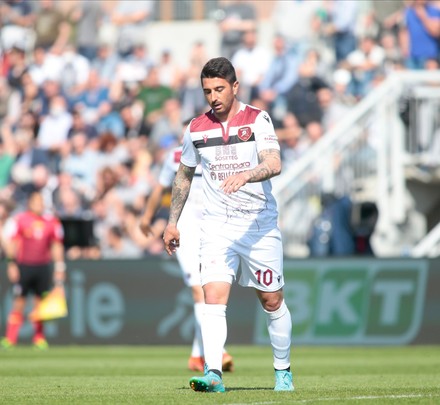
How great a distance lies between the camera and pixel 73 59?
92.6 feet

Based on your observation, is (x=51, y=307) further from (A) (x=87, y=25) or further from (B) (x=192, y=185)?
(A) (x=87, y=25)

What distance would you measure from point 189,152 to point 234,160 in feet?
1.43

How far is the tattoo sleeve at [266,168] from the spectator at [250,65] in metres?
15.2

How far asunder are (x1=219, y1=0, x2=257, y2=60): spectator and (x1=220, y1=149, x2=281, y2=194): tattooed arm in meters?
17.0

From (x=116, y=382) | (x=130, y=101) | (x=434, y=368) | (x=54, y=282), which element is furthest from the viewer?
(x=130, y=101)

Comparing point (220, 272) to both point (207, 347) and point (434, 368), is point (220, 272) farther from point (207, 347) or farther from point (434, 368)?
point (434, 368)

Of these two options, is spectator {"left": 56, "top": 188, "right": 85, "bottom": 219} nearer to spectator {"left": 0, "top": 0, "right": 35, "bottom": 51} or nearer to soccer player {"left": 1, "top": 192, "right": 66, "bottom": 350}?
soccer player {"left": 1, "top": 192, "right": 66, "bottom": 350}

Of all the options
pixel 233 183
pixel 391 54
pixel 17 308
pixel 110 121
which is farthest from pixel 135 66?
pixel 233 183

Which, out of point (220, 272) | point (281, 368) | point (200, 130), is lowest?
point (281, 368)

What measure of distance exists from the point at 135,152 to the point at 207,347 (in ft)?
49.0

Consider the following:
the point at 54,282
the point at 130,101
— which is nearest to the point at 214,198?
the point at 54,282

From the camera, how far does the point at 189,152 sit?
33.8 feet

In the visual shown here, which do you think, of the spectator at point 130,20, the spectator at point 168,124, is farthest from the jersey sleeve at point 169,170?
the spectator at point 130,20

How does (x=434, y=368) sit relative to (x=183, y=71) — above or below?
below
